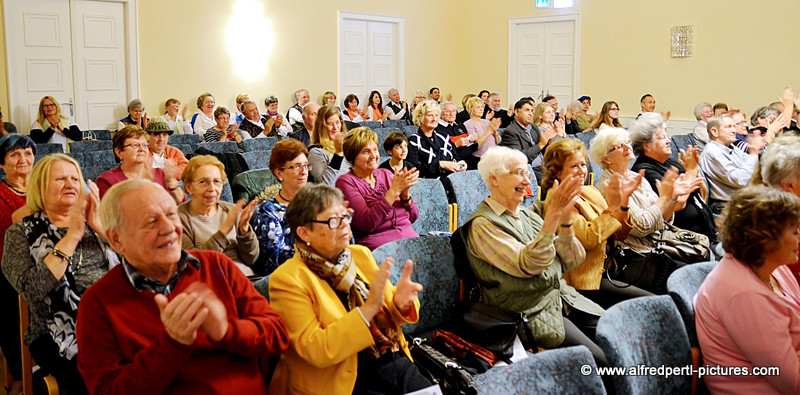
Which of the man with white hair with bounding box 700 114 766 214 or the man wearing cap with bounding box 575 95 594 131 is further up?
the man wearing cap with bounding box 575 95 594 131

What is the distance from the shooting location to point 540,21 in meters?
13.0

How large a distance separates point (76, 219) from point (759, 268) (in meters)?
2.37

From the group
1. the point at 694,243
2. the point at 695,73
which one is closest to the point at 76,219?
the point at 694,243

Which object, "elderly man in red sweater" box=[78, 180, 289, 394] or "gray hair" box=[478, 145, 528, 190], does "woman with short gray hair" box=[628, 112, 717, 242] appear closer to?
"gray hair" box=[478, 145, 528, 190]

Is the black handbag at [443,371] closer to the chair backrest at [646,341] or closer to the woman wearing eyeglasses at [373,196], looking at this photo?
the chair backrest at [646,341]

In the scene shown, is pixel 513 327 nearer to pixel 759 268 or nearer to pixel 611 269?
pixel 759 268

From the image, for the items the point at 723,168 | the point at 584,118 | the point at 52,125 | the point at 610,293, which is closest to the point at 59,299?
the point at 610,293

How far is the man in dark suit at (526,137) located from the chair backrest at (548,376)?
193 inches

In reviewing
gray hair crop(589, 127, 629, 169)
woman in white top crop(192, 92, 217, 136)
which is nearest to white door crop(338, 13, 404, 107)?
woman in white top crop(192, 92, 217, 136)

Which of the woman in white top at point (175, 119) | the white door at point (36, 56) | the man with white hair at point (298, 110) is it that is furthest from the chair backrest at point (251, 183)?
the man with white hair at point (298, 110)

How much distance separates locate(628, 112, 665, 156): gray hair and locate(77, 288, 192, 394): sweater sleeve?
10.5 feet

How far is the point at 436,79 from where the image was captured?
45.9 feet

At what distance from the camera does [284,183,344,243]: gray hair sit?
226 cm

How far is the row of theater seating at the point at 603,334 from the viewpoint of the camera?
1730 millimetres
